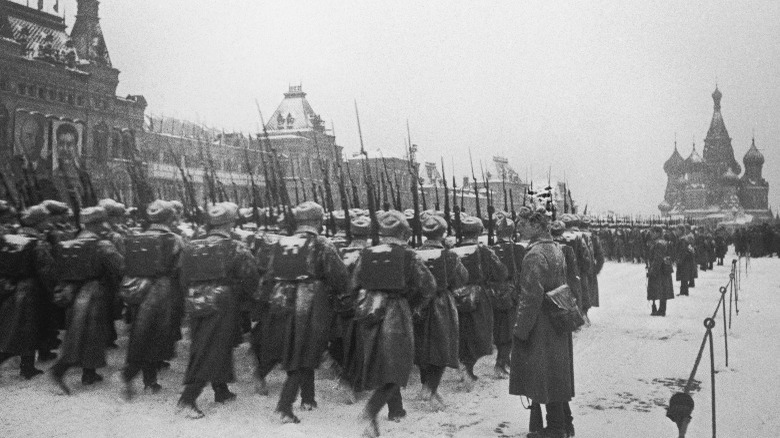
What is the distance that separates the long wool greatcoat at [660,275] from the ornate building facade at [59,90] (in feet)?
37.3

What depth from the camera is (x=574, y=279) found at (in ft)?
31.9

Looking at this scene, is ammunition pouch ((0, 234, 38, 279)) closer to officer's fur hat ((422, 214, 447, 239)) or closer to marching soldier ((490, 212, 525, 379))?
officer's fur hat ((422, 214, 447, 239))

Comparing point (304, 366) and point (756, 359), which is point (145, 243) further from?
point (756, 359)

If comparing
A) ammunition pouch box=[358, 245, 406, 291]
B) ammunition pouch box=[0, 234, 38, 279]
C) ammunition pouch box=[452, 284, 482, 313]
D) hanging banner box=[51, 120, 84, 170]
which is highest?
hanging banner box=[51, 120, 84, 170]

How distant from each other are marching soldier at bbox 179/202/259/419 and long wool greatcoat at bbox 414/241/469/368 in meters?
1.74

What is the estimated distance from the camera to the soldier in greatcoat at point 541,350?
5082 mm

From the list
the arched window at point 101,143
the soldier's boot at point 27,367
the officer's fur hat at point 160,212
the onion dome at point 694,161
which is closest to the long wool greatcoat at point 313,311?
the officer's fur hat at point 160,212

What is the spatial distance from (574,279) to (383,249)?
4.84m

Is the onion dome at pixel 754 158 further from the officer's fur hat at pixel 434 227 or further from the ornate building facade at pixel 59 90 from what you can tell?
the officer's fur hat at pixel 434 227

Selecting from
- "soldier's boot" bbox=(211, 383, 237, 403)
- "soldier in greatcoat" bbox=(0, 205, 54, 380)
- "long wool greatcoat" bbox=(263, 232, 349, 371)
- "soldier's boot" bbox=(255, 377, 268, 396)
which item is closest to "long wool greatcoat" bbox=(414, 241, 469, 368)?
"long wool greatcoat" bbox=(263, 232, 349, 371)

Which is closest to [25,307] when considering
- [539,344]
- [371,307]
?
[371,307]

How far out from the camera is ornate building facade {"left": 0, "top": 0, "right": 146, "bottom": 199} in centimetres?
1694

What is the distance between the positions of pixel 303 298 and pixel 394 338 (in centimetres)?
94

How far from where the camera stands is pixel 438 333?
6.30m
